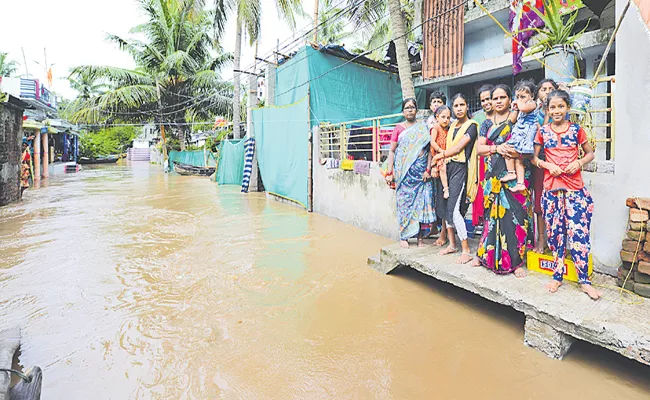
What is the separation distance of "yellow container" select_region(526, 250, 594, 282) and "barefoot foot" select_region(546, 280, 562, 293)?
177mm

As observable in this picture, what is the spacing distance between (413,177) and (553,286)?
1740 mm

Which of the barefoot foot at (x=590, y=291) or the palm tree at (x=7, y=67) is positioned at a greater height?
the palm tree at (x=7, y=67)

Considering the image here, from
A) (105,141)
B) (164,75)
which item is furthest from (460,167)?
(105,141)

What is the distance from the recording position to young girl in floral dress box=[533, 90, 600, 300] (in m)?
2.70

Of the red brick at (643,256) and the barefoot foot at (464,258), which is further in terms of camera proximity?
the barefoot foot at (464,258)

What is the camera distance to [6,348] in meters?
2.36

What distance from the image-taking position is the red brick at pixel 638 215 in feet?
8.75

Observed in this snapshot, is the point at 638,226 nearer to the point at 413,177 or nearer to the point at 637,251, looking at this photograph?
the point at 637,251

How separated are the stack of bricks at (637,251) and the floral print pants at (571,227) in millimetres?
308

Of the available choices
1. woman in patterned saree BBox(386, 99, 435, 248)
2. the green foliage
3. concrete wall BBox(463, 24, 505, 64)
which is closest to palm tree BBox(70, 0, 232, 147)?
concrete wall BBox(463, 24, 505, 64)

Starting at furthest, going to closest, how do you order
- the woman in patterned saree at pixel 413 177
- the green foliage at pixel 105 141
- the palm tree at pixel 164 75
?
the green foliage at pixel 105 141 < the palm tree at pixel 164 75 < the woman in patterned saree at pixel 413 177

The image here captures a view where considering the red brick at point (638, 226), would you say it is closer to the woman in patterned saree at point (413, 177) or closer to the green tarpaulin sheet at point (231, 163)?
the woman in patterned saree at point (413, 177)

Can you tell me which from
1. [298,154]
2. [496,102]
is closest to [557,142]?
[496,102]

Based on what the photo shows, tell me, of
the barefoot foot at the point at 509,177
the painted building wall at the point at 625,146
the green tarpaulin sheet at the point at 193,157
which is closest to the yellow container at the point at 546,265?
the painted building wall at the point at 625,146
